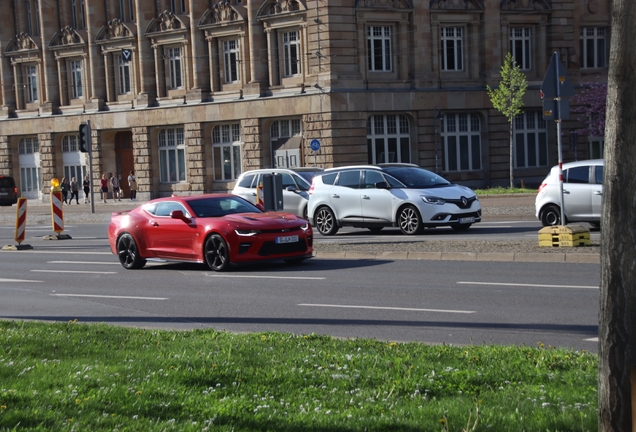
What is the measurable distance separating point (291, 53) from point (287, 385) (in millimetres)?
42237

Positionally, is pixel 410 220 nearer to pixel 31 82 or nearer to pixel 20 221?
pixel 20 221

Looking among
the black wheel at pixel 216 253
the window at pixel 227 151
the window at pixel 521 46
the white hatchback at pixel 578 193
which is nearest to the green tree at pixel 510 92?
the window at pixel 521 46

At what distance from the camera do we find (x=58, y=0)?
58.5 metres

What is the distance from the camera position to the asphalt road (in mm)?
10367

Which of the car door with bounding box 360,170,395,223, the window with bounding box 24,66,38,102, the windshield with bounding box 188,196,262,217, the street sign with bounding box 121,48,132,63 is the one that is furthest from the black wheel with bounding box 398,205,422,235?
the window with bounding box 24,66,38,102

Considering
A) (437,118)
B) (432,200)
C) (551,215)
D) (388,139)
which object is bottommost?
(551,215)

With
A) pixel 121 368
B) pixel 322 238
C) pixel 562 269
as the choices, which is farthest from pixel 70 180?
pixel 121 368

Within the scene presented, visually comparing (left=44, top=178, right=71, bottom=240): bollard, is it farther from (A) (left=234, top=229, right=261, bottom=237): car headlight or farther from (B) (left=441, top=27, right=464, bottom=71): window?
(B) (left=441, top=27, right=464, bottom=71): window

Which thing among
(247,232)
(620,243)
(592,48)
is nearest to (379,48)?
(592,48)

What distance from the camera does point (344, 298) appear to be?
42.8 ft

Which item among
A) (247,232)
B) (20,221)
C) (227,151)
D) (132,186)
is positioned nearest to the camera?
(247,232)

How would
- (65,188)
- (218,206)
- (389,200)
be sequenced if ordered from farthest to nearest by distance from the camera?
(65,188) < (389,200) < (218,206)

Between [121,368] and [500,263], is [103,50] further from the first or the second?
[121,368]

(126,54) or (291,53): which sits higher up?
(126,54)
